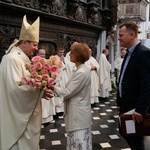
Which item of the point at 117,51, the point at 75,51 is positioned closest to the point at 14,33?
the point at 75,51

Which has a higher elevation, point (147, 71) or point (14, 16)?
point (14, 16)

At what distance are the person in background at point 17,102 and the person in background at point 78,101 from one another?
0.37 m

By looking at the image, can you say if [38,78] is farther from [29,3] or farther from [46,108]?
[29,3]

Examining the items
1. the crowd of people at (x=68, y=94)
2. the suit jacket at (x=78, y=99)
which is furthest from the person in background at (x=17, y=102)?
the suit jacket at (x=78, y=99)

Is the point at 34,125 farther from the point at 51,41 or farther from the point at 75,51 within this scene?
the point at 51,41

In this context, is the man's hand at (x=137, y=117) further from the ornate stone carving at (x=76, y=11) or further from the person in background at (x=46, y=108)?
the ornate stone carving at (x=76, y=11)

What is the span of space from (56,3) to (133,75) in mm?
5175

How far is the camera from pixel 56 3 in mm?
7105

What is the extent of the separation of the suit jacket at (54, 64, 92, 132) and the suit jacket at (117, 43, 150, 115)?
427 mm

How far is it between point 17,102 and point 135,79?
4.16 ft

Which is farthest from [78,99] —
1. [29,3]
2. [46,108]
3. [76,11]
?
[76,11]

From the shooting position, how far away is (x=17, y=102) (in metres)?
2.47

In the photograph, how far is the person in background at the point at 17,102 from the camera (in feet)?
7.98

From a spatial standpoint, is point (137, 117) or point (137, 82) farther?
point (137, 82)
